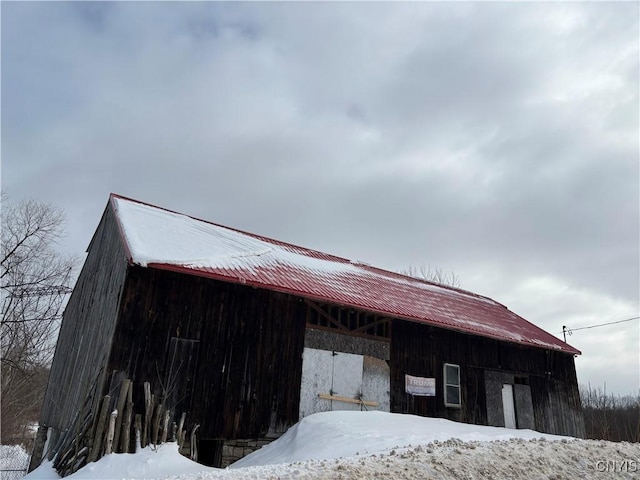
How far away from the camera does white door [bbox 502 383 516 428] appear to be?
16.5 meters

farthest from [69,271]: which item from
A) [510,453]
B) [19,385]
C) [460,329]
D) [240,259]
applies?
[510,453]

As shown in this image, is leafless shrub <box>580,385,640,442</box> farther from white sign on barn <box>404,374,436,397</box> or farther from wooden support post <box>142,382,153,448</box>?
wooden support post <box>142,382,153,448</box>

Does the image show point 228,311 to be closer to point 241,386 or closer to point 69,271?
point 241,386

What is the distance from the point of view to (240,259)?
42.5ft

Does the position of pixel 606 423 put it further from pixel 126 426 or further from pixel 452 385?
pixel 126 426

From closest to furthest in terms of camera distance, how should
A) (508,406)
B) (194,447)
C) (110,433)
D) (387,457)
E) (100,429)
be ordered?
(387,457) → (110,433) → (100,429) → (194,447) → (508,406)

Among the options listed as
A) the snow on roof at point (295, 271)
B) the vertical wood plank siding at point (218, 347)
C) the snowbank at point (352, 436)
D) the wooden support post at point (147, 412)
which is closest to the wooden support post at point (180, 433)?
the vertical wood plank siding at point (218, 347)

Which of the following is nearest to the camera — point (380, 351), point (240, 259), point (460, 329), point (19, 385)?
point (240, 259)

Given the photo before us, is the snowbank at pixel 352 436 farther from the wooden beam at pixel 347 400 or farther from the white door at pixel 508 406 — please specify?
the white door at pixel 508 406

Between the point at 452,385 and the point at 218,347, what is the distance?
318 inches

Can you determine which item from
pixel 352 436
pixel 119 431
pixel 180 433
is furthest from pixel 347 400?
pixel 119 431

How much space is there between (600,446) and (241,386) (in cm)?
766

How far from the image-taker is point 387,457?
7086mm

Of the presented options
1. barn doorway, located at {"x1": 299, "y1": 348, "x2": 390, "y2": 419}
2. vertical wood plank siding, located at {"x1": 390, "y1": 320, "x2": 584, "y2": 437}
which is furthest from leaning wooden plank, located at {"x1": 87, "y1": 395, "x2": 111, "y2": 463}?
vertical wood plank siding, located at {"x1": 390, "y1": 320, "x2": 584, "y2": 437}
